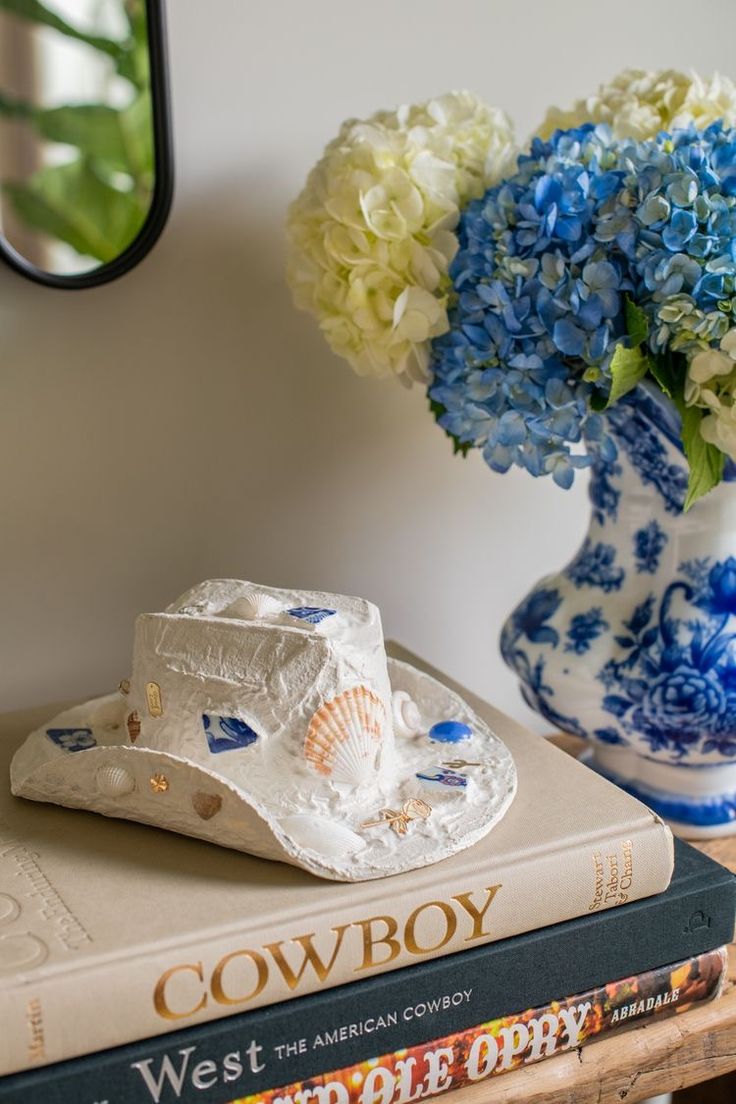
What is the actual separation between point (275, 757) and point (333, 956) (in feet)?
0.30

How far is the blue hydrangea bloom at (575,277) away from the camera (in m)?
0.56

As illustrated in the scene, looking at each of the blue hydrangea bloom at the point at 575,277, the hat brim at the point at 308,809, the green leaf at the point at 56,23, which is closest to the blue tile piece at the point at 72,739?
the hat brim at the point at 308,809

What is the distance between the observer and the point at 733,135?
1.93ft

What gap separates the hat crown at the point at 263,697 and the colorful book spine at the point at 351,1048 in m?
0.10

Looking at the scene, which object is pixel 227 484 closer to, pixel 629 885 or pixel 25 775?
pixel 25 775

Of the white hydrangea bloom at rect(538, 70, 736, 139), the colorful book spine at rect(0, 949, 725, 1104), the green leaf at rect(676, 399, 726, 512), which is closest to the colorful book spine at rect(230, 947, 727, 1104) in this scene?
the colorful book spine at rect(0, 949, 725, 1104)

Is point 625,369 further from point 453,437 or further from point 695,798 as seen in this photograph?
point 695,798

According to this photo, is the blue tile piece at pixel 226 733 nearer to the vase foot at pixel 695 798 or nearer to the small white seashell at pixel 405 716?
the small white seashell at pixel 405 716

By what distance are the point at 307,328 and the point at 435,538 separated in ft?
0.61

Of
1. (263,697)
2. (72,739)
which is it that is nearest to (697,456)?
(263,697)

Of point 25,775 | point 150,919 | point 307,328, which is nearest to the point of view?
point 150,919

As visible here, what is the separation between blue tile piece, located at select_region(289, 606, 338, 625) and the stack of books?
114 millimetres

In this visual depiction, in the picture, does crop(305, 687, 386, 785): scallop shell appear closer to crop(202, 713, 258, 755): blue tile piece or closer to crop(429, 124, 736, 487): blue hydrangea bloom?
crop(202, 713, 258, 755): blue tile piece

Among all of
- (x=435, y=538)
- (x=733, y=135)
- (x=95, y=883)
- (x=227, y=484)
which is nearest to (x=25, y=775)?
(x=95, y=883)
